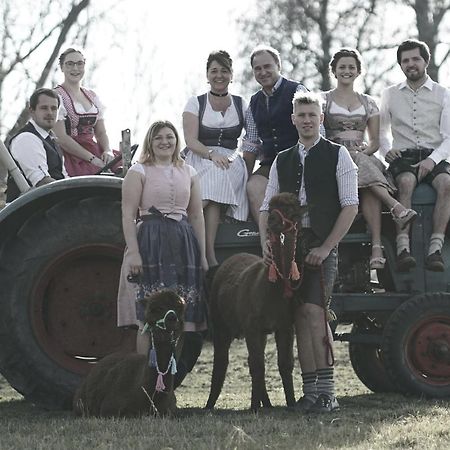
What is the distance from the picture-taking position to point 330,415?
279 inches

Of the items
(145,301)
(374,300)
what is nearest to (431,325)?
(374,300)

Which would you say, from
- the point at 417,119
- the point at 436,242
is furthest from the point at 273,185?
the point at 417,119

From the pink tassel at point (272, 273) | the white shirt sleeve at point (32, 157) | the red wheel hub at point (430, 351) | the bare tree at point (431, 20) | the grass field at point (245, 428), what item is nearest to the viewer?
the grass field at point (245, 428)

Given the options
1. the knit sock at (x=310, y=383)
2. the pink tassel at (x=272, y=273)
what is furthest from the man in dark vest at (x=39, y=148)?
the knit sock at (x=310, y=383)

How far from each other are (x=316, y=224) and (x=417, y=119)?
1.69m

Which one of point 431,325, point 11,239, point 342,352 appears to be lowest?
point 342,352

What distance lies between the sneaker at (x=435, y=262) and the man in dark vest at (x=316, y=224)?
1.18 metres

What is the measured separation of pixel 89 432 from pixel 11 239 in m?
1.85

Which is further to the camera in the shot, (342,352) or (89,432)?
(342,352)

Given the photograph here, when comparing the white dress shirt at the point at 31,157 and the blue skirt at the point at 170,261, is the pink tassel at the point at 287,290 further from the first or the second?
the white dress shirt at the point at 31,157

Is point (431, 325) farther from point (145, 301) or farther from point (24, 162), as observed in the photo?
point (24, 162)

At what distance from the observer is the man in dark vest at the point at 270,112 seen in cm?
834

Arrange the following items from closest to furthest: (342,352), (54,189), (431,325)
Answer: (54,189)
(431,325)
(342,352)

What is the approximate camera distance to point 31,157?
26.2 ft
